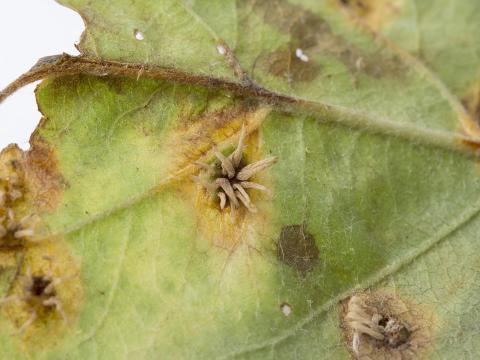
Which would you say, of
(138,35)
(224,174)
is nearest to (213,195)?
(224,174)

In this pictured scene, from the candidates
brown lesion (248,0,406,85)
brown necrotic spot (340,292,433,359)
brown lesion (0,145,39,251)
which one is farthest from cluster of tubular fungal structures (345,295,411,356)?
brown lesion (0,145,39,251)

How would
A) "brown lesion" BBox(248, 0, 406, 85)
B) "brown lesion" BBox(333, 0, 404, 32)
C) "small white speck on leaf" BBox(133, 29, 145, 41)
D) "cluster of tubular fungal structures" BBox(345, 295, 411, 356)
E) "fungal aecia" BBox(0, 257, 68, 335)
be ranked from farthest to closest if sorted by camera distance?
"brown lesion" BBox(333, 0, 404, 32), "brown lesion" BBox(248, 0, 406, 85), "small white speck on leaf" BBox(133, 29, 145, 41), "cluster of tubular fungal structures" BBox(345, 295, 411, 356), "fungal aecia" BBox(0, 257, 68, 335)

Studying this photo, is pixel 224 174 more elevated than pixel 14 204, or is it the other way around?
pixel 14 204

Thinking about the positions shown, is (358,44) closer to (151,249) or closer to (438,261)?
(438,261)

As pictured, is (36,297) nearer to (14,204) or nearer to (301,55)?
(14,204)

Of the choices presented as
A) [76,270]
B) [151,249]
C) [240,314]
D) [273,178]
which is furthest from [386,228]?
[76,270]

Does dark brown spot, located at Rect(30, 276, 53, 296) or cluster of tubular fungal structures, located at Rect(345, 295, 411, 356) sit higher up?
dark brown spot, located at Rect(30, 276, 53, 296)

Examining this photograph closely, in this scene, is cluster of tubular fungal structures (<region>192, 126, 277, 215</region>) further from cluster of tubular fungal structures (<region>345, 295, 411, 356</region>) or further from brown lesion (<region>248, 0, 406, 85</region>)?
cluster of tubular fungal structures (<region>345, 295, 411, 356</region>)
